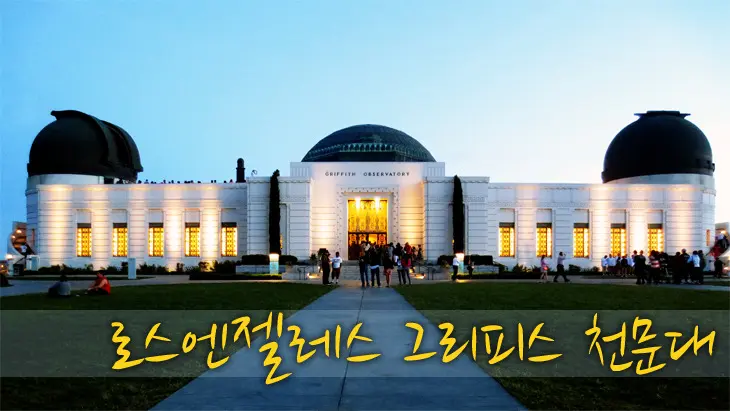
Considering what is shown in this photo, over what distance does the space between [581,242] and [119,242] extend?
32.5 metres

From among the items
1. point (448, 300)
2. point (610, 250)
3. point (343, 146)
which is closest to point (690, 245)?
point (610, 250)

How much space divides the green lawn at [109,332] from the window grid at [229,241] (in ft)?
66.3

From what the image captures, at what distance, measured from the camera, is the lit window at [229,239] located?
40.5 metres

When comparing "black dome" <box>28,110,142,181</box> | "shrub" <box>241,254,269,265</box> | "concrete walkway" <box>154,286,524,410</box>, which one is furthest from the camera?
"black dome" <box>28,110,142,181</box>

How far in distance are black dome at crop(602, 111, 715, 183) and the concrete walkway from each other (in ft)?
131

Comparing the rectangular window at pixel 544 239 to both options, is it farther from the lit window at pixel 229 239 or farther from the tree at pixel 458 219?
the lit window at pixel 229 239

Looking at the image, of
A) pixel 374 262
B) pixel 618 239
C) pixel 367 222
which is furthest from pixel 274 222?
pixel 618 239

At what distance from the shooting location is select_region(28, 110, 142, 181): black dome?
145 ft

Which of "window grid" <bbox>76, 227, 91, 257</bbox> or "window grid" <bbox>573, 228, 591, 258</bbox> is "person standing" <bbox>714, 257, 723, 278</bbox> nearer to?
"window grid" <bbox>573, 228, 591, 258</bbox>

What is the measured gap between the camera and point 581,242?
40062mm

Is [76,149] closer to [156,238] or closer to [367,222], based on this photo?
[156,238]

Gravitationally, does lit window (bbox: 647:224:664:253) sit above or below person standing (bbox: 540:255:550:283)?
above

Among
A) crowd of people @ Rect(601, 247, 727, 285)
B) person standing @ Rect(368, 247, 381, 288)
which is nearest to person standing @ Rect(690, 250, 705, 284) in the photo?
crowd of people @ Rect(601, 247, 727, 285)

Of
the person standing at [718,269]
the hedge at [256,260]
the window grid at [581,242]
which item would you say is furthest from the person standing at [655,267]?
the hedge at [256,260]
